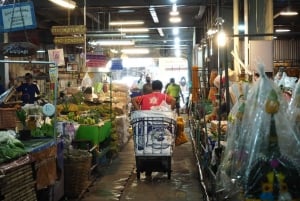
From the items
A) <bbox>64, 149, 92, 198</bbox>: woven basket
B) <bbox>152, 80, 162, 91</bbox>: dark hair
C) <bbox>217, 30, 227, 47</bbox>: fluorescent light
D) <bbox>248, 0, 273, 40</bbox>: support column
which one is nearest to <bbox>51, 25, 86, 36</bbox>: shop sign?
<bbox>152, 80, 162, 91</bbox>: dark hair

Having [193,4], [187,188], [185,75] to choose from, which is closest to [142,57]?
[185,75]

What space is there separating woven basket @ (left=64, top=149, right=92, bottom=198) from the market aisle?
28cm

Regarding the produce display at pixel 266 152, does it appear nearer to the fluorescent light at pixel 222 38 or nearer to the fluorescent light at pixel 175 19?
the fluorescent light at pixel 222 38

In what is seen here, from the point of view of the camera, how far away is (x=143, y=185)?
350 inches

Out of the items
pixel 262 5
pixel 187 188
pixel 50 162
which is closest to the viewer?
pixel 50 162

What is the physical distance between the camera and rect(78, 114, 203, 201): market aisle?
7.98 metres

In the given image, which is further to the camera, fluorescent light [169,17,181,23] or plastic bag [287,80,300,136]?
fluorescent light [169,17,181,23]

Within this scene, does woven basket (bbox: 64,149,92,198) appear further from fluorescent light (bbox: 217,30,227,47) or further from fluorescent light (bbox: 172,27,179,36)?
fluorescent light (bbox: 172,27,179,36)

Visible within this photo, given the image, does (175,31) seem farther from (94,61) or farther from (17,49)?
(17,49)

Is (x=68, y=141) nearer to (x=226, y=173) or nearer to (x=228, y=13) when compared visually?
(x=226, y=173)

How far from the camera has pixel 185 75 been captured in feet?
115

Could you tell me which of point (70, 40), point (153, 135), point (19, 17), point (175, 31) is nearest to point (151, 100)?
point (153, 135)

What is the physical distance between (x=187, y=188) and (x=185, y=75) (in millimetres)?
26817

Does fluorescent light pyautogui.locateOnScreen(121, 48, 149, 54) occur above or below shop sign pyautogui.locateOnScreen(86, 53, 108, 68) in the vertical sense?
above
